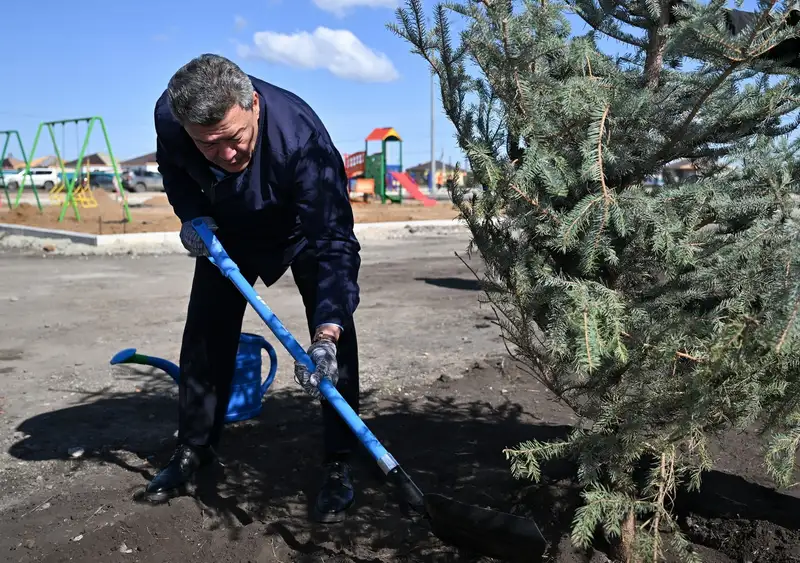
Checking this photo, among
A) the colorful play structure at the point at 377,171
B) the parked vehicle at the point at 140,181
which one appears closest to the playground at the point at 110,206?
the colorful play structure at the point at 377,171

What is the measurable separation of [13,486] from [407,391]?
2.08 meters

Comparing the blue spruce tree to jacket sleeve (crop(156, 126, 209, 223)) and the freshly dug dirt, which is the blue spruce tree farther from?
the freshly dug dirt

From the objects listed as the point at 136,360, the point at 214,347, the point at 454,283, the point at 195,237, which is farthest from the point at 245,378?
the point at 454,283

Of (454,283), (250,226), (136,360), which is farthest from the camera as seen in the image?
(454,283)

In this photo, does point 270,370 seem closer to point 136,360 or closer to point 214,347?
point 136,360

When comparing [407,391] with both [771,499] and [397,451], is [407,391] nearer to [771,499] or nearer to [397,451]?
[397,451]

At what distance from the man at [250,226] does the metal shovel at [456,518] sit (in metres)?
0.14

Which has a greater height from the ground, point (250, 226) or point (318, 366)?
point (250, 226)

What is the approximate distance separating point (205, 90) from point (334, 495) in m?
1.54

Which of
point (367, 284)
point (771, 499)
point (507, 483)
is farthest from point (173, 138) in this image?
point (367, 284)

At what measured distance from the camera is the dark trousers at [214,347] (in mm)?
3051

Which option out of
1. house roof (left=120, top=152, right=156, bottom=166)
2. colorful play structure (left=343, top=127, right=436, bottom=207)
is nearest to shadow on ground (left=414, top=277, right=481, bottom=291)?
colorful play structure (left=343, top=127, right=436, bottom=207)

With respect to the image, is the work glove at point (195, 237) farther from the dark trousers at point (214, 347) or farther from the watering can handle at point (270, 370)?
the watering can handle at point (270, 370)

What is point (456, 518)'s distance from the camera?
240 centimetres
